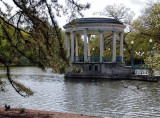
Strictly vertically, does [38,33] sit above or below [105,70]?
above

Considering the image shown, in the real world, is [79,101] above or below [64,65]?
below

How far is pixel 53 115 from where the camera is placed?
1045 cm

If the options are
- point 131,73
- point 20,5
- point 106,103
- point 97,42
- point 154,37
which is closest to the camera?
point 20,5

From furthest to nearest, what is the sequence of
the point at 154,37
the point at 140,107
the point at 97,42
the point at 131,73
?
1. the point at 97,42
2. the point at 154,37
3. the point at 131,73
4. the point at 140,107

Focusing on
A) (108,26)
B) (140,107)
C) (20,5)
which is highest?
(108,26)

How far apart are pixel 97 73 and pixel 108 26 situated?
7056mm

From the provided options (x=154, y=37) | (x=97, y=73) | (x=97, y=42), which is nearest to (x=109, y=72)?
(x=97, y=73)

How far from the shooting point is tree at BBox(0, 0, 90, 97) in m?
10.5

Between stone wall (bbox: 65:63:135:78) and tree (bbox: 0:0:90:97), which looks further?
stone wall (bbox: 65:63:135:78)

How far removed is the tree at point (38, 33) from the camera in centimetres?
1047

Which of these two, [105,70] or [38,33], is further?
[105,70]

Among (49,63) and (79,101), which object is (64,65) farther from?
(79,101)

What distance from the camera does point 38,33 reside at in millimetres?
10844

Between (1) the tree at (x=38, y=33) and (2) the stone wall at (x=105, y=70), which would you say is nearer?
(1) the tree at (x=38, y=33)
